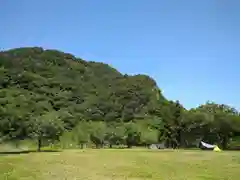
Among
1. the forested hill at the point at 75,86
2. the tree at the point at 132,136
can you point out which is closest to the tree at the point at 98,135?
the tree at the point at 132,136

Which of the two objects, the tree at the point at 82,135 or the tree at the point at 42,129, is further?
the tree at the point at 82,135

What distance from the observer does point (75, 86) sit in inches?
5595

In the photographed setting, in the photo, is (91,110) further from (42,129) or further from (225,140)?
(42,129)

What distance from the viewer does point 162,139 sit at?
118 metres

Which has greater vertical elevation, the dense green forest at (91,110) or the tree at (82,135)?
the dense green forest at (91,110)

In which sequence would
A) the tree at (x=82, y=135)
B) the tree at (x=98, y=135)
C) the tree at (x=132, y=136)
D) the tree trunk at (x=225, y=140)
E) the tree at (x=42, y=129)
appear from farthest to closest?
the tree trunk at (x=225, y=140) → the tree at (x=132, y=136) → the tree at (x=98, y=135) → the tree at (x=82, y=135) → the tree at (x=42, y=129)

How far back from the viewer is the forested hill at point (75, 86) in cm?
12188

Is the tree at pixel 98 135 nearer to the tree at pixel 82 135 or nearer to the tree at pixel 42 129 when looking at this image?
the tree at pixel 82 135

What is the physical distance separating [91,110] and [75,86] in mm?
18382

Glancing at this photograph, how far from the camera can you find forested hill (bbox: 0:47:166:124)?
12188cm

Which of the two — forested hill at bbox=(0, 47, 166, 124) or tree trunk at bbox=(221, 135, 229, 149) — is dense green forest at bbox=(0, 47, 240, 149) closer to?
forested hill at bbox=(0, 47, 166, 124)

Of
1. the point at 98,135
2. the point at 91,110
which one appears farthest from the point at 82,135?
the point at 91,110

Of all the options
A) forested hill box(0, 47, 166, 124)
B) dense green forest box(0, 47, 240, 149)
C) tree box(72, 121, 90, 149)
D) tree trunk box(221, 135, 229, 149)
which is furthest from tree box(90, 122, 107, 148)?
tree trunk box(221, 135, 229, 149)

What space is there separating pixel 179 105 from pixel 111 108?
79.4 feet
